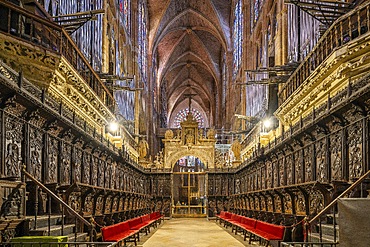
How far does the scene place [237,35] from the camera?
41.8m

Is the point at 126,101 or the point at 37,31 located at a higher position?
the point at 126,101

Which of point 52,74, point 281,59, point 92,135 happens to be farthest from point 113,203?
point 281,59

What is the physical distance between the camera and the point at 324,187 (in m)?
9.20

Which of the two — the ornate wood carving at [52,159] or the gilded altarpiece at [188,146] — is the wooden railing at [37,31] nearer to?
the ornate wood carving at [52,159]

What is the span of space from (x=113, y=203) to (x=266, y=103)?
39.4 ft

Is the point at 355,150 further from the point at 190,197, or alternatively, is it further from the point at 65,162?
the point at 190,197

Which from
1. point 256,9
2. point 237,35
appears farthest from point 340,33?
point 237,35

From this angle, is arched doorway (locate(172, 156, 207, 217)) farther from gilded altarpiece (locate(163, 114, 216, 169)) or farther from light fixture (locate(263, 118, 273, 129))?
light fixture (locate(263, 118, 273, 129))

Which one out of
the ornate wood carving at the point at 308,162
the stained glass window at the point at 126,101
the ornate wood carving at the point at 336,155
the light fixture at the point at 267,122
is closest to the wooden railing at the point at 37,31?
the ornate wood carving at the point at 308,162

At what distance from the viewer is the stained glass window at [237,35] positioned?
3912cm

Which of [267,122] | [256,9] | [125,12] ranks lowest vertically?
[267,122]

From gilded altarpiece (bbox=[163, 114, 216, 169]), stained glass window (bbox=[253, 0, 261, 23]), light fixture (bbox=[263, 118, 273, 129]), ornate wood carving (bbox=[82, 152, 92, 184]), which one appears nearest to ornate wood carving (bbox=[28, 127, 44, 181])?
ornate wood carving (bbox=[82, 152, 92, 184])

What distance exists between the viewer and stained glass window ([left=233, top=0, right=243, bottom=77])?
39.1 metres

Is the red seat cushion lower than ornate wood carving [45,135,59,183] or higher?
lower
